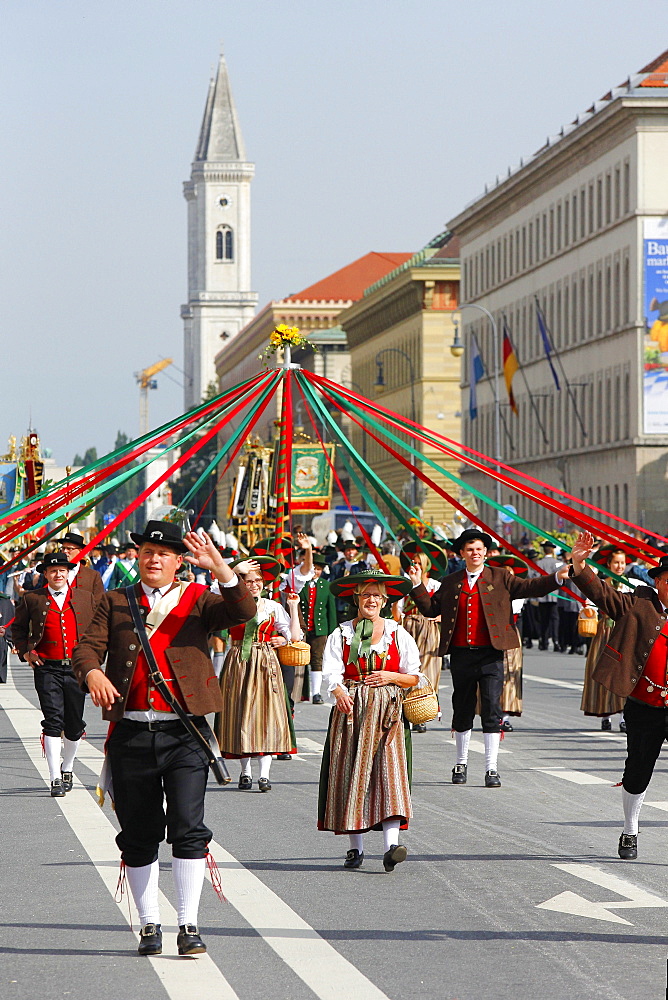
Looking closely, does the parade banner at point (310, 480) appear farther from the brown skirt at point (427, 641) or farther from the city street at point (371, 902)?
the city street at point (371, 902)

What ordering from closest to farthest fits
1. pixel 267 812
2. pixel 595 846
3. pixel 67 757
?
pixel 595 846 < pixel 267 812 < pixel 67 757

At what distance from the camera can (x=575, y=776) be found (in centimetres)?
1457

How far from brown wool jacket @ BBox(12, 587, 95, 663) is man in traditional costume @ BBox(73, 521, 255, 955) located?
5631 mm

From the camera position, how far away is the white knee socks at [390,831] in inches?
397

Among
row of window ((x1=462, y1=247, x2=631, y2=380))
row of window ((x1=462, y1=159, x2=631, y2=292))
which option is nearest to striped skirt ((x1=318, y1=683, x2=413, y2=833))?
row of window ((x1=462, y1=247, x2=631, y2=380))

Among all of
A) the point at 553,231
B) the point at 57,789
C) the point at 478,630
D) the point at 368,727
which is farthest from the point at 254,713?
the point at 553,231

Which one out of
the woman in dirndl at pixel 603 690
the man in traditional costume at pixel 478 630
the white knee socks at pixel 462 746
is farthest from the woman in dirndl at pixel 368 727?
the woman in dirndl at pixel 603 690

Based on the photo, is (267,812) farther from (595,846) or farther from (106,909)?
(106,909)

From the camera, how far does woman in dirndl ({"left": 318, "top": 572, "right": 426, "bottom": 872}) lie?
398 inches

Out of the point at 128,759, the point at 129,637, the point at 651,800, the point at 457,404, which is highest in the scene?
the point at 457,404

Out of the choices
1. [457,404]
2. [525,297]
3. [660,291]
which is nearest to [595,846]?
[660,291]

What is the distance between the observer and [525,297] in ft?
256

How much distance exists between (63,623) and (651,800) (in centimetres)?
427

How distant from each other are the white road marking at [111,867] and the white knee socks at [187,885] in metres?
0.17
